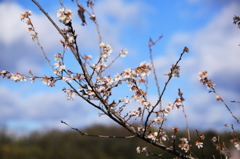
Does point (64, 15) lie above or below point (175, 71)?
above

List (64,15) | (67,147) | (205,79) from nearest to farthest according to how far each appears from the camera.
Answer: (64,15), (205,79), (67,147)

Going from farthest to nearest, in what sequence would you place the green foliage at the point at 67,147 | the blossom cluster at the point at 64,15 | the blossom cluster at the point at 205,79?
the green foliage at the point at 67,147 → the blossom cluster at the point at 205,79 → the blossom cluster at the point at 64,15

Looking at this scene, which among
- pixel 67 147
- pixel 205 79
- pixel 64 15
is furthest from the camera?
pixel 67 147

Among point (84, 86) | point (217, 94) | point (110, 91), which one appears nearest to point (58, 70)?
point (84, 86)

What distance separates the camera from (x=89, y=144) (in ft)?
26.0

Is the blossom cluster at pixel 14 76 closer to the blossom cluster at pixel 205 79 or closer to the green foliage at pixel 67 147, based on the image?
the blossom cluster at pixel 205 79

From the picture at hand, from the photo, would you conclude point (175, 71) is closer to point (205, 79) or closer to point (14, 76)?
point (205, 79)

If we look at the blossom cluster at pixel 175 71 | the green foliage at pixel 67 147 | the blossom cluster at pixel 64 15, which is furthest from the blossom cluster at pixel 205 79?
the green foliage at pixel 67 147

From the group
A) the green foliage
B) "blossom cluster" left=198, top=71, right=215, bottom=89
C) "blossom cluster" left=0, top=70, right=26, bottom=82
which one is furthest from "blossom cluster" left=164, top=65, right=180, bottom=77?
the green foliage

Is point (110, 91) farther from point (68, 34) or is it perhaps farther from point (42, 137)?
point (42, 137)

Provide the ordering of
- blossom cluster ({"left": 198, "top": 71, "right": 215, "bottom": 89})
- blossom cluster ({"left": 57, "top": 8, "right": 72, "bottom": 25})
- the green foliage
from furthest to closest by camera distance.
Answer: the green foliage → blossom cluster ({"left": 198, "top": 71, "right": 215, "bottom": 89}) → blossom cluster ({"left": 57, "top": 8, "right": 72, "bottom": 25})

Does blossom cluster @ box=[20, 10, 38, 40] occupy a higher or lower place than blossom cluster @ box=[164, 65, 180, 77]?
higher

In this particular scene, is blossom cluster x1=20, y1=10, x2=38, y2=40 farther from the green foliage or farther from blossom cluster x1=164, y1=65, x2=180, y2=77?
the green foliage

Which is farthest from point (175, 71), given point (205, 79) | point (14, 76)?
point (14, 76)
